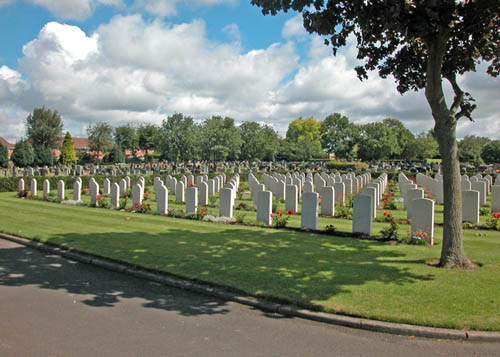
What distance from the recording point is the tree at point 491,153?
75.9 m

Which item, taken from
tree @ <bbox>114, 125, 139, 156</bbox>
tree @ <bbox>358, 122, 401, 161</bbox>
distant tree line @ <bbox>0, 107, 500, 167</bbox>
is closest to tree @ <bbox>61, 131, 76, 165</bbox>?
distant tree line @ <bbox>0, 107, 500, 167</bbox>

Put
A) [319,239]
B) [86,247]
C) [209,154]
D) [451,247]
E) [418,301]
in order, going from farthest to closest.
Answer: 1. [209,154]
2. [319,239]
3. [86,247]
4. [451,247]
5. [418,301]

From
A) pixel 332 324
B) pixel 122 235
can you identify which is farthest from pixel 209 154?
pixel 332 324

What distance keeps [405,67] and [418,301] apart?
6525 millimetres

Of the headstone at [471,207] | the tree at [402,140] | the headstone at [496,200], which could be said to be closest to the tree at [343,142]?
the tree at [402,140]

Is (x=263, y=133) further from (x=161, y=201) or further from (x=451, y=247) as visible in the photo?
(x=451, y=247)

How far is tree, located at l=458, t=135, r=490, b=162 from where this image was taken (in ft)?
270

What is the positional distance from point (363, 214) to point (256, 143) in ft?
203

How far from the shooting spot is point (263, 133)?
254 feet

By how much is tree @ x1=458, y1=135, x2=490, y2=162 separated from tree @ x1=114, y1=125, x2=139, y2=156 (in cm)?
7491

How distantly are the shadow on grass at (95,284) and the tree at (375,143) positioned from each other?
64153 millimetres

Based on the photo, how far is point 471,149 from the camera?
275 ft

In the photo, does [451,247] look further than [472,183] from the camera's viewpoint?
No

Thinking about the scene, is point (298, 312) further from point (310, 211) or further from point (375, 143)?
point (375, 143)
